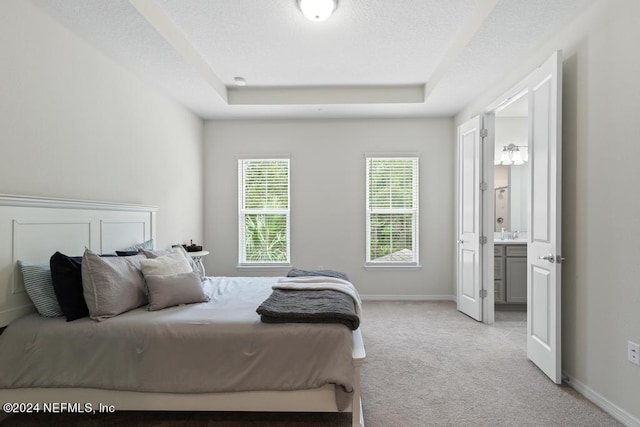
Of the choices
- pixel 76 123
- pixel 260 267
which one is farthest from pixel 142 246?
pixel 260 267

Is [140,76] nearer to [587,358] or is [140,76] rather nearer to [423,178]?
[423,178]

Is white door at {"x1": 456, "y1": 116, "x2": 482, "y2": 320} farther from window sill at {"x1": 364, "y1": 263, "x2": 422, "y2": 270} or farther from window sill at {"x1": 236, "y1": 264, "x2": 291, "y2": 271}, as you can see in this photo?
window sill at {"x1": 236, "y1": 264, "x2": 291, "y2": 271}

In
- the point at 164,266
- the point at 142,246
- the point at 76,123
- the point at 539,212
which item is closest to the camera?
the point at 164,266

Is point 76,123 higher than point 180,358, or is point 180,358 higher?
point 76,123

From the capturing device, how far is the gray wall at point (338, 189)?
521 centimetres

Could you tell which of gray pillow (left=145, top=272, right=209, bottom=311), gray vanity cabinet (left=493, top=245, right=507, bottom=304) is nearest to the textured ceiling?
gray pillow (left=145, top=272, right=209, bottom=311)

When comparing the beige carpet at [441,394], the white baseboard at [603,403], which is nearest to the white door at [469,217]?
the beige carpet at [441,394]

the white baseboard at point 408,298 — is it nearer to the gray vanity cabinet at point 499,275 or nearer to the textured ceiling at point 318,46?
the gray vanity cabinet at point 499,275

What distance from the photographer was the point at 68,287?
2.21m

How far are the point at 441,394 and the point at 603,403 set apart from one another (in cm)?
101

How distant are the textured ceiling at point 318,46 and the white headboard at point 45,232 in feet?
4.41

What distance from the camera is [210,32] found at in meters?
3.13

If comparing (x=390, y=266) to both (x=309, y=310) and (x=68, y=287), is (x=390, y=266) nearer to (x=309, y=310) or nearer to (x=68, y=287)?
(x=309, y=310)

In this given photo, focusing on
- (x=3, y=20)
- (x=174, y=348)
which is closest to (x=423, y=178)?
(x=174, y=348)
